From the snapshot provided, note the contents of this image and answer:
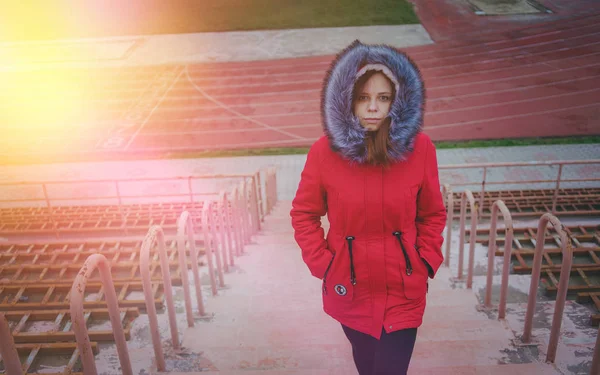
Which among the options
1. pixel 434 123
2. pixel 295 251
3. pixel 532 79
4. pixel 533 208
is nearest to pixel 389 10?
pixel 532 79

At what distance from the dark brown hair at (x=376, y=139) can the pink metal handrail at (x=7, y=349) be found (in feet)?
5.48

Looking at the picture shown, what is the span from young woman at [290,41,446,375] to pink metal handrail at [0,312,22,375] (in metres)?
1.31

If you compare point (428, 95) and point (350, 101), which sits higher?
point (350, 101)

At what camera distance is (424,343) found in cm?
318

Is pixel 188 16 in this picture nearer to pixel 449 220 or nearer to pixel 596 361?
pixel 449 220

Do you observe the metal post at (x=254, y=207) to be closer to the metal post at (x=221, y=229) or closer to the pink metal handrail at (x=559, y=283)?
the metal post at (x=221, y=229)

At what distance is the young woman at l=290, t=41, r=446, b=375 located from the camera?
7.61 feet

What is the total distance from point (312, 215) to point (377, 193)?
1.19ft

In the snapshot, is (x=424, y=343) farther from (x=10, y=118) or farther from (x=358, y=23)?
(x=358, y=23)

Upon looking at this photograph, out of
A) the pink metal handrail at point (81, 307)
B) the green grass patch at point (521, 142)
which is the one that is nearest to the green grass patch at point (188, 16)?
the green grass patch at point (521, 142)

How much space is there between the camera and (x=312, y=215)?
250 centimetres

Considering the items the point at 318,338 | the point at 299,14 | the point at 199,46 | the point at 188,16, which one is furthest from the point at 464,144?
the point at 188,16

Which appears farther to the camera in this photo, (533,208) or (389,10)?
(389,10)

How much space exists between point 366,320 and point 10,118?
14.5 meters
